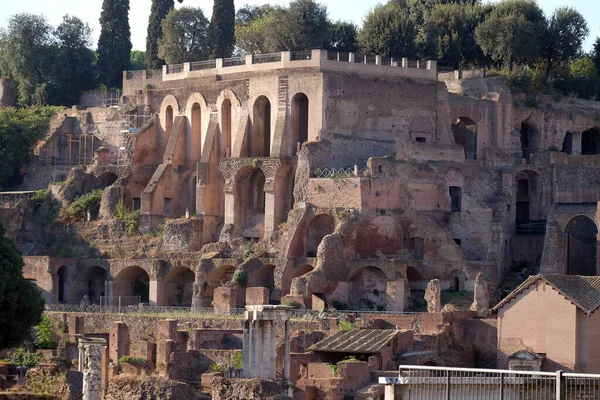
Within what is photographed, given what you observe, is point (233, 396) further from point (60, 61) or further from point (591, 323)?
point (60, 61)

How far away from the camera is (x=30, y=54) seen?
289 ft

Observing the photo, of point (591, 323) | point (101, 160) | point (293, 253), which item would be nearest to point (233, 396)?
point (591, 323)

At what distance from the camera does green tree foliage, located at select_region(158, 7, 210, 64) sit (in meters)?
84.9

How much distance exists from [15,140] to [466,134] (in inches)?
828

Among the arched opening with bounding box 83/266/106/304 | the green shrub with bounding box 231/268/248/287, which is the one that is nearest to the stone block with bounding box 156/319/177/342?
the green shrub with bounding box 231/268/248/287

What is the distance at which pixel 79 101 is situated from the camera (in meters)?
89.1

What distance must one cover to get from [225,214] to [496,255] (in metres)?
12.6

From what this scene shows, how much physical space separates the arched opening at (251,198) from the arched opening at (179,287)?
3.20m

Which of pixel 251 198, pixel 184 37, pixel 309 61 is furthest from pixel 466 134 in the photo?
pixel 184 37

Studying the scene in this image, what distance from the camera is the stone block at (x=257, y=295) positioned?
66787mm

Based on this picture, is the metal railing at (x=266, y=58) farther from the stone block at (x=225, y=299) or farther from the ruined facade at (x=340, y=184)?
the stone block at (x=225, y=299)

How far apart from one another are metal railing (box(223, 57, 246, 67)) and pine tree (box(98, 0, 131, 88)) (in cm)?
1083

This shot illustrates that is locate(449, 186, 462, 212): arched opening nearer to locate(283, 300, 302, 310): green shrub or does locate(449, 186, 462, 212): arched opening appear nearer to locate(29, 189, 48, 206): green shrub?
locate(283, 300, 302, 310): green shrub

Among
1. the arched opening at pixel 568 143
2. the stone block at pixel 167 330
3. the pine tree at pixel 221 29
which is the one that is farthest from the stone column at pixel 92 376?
the pine tree at pixel 221 29
